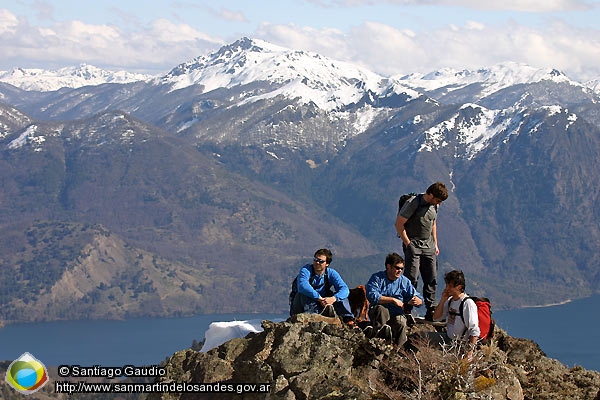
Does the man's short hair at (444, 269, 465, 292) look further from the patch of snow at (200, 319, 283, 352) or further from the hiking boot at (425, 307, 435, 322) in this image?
the patch of snow at (200, 319, 283, 352)

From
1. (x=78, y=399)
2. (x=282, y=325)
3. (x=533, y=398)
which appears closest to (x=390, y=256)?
(x=282, y=325)

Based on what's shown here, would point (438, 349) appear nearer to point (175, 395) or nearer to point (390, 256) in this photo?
point (390, 256)

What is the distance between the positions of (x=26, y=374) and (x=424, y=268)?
11975mm

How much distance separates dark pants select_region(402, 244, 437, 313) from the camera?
2811cm

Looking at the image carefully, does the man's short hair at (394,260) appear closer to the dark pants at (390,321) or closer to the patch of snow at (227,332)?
the dark pants at (390,321)

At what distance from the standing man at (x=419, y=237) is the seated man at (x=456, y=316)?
4541mm

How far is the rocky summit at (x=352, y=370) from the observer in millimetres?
19500

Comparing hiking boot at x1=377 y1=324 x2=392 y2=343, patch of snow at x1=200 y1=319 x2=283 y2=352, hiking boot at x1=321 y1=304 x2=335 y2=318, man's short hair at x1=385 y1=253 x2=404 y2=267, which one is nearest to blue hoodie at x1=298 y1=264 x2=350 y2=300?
hiking boot at x1=321 y1=304 x2=335 y2=318

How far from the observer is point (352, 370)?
21.4m

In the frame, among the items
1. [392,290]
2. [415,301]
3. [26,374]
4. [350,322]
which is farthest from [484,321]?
[26,374]

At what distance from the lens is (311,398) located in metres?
19.9

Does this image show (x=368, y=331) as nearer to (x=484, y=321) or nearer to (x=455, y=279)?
(x=455, y=279)

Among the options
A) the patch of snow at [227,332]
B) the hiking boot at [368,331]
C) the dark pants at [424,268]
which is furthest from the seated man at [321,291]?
the patch of snow at [227,332]

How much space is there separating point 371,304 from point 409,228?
386 centimetres
